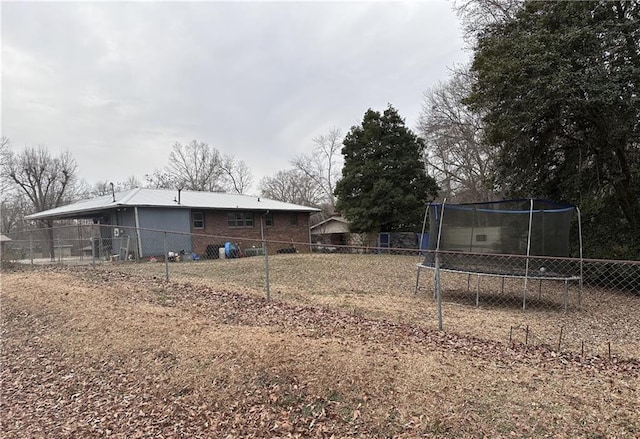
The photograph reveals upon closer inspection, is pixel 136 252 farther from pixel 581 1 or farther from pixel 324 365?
pixel 581 1

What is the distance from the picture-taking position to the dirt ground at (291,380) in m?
3.23

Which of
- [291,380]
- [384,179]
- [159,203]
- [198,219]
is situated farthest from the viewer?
[384,179]

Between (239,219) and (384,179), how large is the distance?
8880 mm

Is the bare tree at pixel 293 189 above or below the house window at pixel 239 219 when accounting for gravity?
above

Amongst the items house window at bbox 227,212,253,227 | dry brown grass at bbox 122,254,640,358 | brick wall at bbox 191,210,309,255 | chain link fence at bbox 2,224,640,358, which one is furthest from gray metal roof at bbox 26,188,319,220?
dry brown grass at bbox 122,254,640,358

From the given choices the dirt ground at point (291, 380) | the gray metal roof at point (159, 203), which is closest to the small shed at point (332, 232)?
the gray metal roof at point (159, 203)

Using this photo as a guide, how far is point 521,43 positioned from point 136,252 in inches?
586

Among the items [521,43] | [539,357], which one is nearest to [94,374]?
[539,357]

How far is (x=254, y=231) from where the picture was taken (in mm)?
21734

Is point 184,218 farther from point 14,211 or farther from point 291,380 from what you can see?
point 14,211

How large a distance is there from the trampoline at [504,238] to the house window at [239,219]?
1368 centimetres

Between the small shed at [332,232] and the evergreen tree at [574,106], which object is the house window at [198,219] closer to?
the small shed at [332,232]

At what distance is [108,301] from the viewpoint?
6.98m

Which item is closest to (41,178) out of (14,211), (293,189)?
(14,211)
